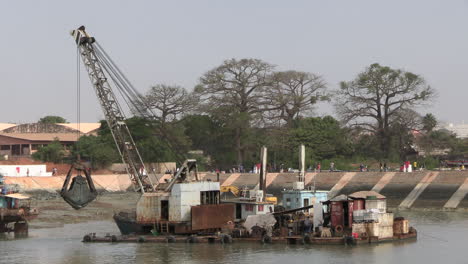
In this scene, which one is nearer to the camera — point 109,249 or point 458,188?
point 109,249

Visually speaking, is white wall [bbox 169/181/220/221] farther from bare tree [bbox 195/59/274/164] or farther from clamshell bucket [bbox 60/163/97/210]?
bare tree [bbox 195/59/274/164]

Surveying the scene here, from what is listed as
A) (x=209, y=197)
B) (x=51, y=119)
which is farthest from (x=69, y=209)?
(x=51, y=119)

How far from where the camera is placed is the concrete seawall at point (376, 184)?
76875mm

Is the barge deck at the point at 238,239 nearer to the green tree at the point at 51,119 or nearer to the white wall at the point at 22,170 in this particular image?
the white wall at the point at 22,170

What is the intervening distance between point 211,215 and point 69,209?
24.0m

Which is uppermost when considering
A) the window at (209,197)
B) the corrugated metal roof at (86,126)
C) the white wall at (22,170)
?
the corrugated metal roof at (86,126)

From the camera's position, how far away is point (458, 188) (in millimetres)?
77000

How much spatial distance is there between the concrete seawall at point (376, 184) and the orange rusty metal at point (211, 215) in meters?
21.9

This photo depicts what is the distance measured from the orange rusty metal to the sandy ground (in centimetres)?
1569

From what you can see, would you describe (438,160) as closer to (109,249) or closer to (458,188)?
(458,188)

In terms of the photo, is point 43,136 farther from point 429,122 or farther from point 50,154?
point 429,122

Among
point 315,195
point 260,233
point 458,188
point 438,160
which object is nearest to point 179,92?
point 438,160

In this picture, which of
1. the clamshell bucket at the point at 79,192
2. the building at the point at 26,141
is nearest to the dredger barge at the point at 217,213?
the clamshell bucket at the point at 79,192

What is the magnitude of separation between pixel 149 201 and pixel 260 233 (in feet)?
26.7
